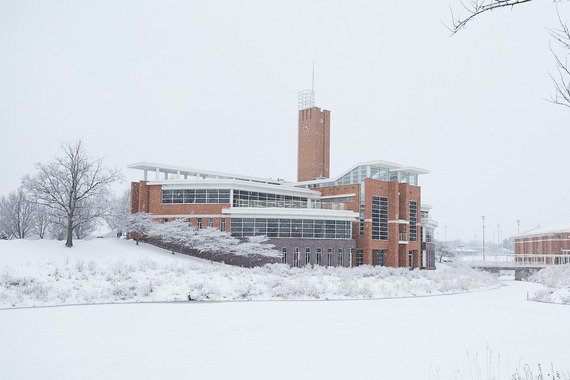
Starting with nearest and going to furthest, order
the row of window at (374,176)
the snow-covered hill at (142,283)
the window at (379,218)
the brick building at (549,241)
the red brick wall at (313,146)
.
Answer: the snow-covered hill at (142,283) < the window at (379,218) < the row of window at (374,176) < the red brick wall at (313,146) < the brick building at (549,241)

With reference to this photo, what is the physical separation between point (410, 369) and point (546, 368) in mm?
3467

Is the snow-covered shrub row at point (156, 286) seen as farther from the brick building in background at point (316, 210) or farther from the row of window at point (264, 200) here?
the row of window at point (264, 200)

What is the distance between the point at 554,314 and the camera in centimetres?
2516

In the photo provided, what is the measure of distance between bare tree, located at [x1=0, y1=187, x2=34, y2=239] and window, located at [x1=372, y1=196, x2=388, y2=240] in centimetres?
4682

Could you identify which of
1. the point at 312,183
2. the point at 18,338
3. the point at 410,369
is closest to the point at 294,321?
the point at 410,369

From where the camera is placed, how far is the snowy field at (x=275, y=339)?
1207 centimetres

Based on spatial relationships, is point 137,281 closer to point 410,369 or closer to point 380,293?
point 380,293

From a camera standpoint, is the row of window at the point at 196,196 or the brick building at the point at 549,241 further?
the brick building at the point at 549,241

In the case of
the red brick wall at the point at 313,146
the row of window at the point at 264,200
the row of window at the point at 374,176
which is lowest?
the row of window at the point at 264,200

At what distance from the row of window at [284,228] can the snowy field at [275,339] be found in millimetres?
23857

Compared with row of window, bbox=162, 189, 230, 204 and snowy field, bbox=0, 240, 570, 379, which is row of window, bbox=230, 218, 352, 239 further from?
snowy field, bbox=0, 240, 570, 379

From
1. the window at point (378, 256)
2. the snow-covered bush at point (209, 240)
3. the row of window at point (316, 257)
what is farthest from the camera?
the window at point (378, 256)

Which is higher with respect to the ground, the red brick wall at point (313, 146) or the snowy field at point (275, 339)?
the red brick wall at point (313, 146)

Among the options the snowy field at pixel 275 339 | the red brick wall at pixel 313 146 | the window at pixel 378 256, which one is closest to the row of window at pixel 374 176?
the red brick wall at pixel 313 146
